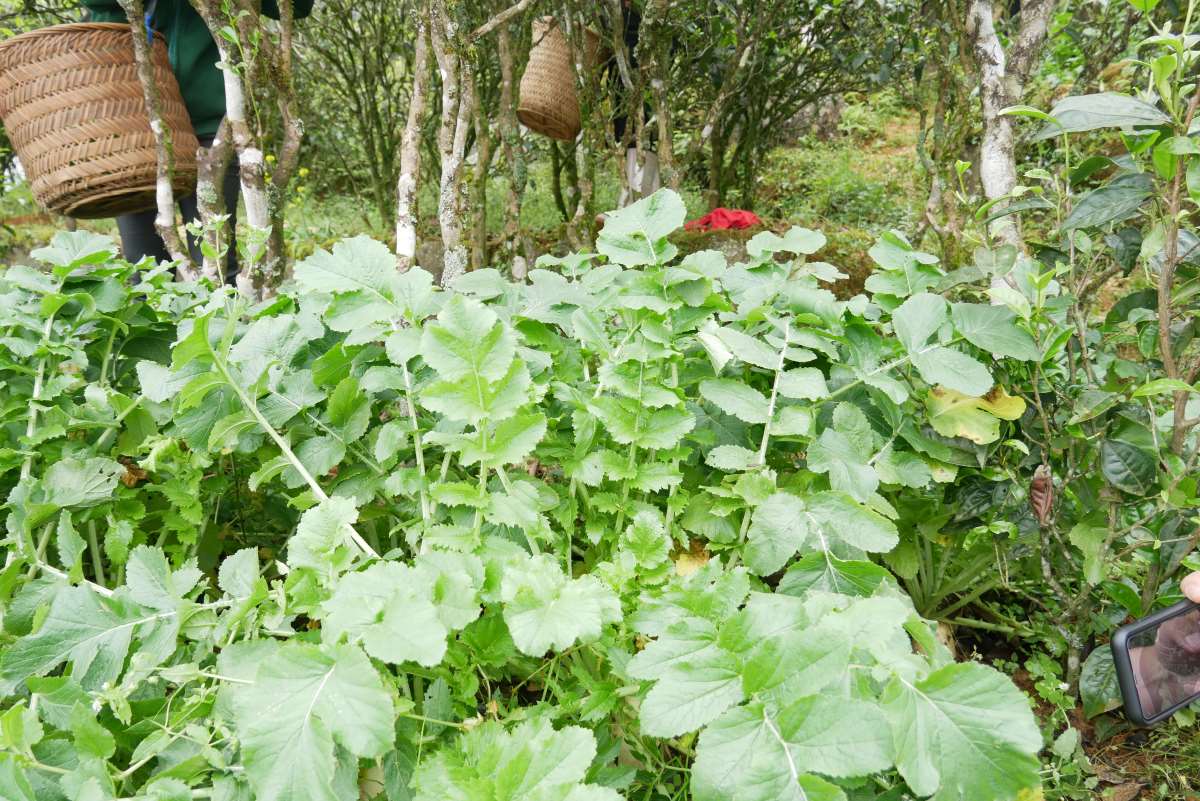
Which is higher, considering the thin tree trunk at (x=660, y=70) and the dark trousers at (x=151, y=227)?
the thin tree trunk at (x=660, y=70)

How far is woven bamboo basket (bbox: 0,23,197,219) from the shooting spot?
2402mm

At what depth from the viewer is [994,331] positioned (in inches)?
46.8

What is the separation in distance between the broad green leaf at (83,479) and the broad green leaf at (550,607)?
2.67 feet

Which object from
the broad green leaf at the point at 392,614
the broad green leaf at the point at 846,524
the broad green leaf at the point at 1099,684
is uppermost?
the broad green leaf at the point at 392,614

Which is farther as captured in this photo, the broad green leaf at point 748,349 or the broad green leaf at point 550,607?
the broad green leaf at point 748,349

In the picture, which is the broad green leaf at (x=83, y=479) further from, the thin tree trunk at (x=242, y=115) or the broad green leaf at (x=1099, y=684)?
the broad green leaf at (x=1099, y=684)

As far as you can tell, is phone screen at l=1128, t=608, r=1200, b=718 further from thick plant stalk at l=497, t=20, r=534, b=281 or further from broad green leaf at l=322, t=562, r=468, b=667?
thick plant stalk at l=497, t=20, r=534, b=281

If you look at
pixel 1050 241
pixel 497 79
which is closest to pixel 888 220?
pixel 497 79

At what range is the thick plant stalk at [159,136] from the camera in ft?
7.48

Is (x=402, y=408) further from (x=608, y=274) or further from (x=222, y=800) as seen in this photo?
(x=222, y=800)

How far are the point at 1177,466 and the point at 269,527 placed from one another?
1.73 metres

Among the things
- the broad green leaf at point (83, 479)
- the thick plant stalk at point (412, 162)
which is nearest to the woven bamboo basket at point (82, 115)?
the thick plant stalk at point (412, 162)

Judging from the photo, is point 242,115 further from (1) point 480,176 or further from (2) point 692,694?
(2) point 692,694

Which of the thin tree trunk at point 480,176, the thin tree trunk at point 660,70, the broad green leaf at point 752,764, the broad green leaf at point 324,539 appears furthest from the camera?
the thin tree trunk at point 660,70
